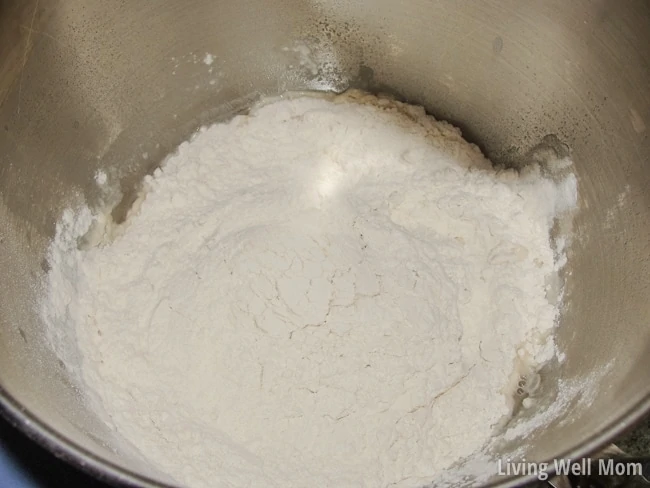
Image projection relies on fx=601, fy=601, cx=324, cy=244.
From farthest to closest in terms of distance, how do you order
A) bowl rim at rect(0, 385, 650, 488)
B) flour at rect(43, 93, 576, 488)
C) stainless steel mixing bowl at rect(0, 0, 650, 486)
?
flour at rect(43, 93, 576, 488)
stainless steel mixing bowl at rect(0, 0, 650, 486)
bowl rim at rect(0, 385, 650, 488)

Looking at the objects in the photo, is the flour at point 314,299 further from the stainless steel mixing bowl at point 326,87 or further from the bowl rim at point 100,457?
the bowl rim at point 100,457

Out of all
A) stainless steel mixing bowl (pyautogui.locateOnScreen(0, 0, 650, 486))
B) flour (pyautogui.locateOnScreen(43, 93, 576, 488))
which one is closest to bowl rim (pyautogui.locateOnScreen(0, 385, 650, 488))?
stainless steel mixing bowl (pyautogui.locateOnScreen(0, 0, 650, 486))

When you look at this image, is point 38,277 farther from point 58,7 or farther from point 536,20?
point 536,20

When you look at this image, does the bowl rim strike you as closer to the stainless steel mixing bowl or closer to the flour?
the stainless steel mixing bowl

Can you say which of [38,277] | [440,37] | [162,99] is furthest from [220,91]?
[38,277]

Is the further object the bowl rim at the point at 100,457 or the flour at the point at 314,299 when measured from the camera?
the flour at the point at 314,299

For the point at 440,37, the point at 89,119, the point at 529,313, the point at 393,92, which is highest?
the point at 440,37

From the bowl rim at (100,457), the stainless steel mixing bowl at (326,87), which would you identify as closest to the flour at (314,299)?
the stainless steel mixing bowl at (326,87)
